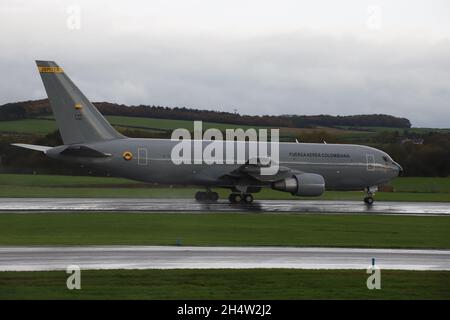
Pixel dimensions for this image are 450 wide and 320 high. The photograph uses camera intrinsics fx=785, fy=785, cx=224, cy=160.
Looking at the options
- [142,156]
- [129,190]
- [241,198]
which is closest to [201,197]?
[241,198]

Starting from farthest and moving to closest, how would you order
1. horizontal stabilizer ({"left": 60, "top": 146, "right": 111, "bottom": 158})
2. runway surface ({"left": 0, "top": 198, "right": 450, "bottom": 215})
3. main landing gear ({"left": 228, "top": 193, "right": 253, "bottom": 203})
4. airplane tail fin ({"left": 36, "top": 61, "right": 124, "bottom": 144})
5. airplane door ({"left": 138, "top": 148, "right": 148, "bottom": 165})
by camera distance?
main landing gear ({"left": 228, "top": 193, "right": 253, "bottom": 203})
airplane door ({"left": 138, "top": 148, "right": 148, "bottom": 165})
airplane tail fin ({"left": 36, "top": 61, "right": 124, "bottom": 144})
horizontal stabilizer ({"left": 60, "top": 146, "right": 111, "bottom": 158})
runway surface ({"left": 0, "top": 198, "right": 450, "bottom": 215})

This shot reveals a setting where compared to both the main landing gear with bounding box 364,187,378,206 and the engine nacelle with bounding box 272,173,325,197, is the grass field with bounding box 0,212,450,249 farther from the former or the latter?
the main landing gear with bounding box 364,187,378,206

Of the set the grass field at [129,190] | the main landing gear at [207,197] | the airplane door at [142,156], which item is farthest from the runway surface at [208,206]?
the grass field at [129,190]

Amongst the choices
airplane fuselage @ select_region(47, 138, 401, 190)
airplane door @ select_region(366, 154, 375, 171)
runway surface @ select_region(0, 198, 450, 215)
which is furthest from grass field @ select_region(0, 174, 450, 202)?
runway surface @ select_region(0, 198, 450, 215)

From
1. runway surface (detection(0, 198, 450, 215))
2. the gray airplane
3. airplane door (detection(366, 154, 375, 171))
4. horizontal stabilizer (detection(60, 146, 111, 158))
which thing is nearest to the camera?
runway surface (detection(0, 198, 450, 215))

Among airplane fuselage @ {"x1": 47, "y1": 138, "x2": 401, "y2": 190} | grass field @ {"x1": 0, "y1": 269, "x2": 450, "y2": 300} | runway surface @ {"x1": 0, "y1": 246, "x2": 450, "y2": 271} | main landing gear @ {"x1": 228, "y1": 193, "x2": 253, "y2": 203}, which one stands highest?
airplane fuselage @ {"x1": 47, "y1": 138, "x2": 401, "y2": 190}

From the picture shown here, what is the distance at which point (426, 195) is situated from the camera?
58312 mm

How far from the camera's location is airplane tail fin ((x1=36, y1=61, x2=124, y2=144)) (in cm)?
4312

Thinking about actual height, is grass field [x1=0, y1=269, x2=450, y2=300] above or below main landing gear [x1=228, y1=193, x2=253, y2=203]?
below

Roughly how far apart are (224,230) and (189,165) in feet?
54.9

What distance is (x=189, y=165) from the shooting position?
1823 inches

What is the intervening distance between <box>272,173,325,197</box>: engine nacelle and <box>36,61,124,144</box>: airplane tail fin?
11313mm
